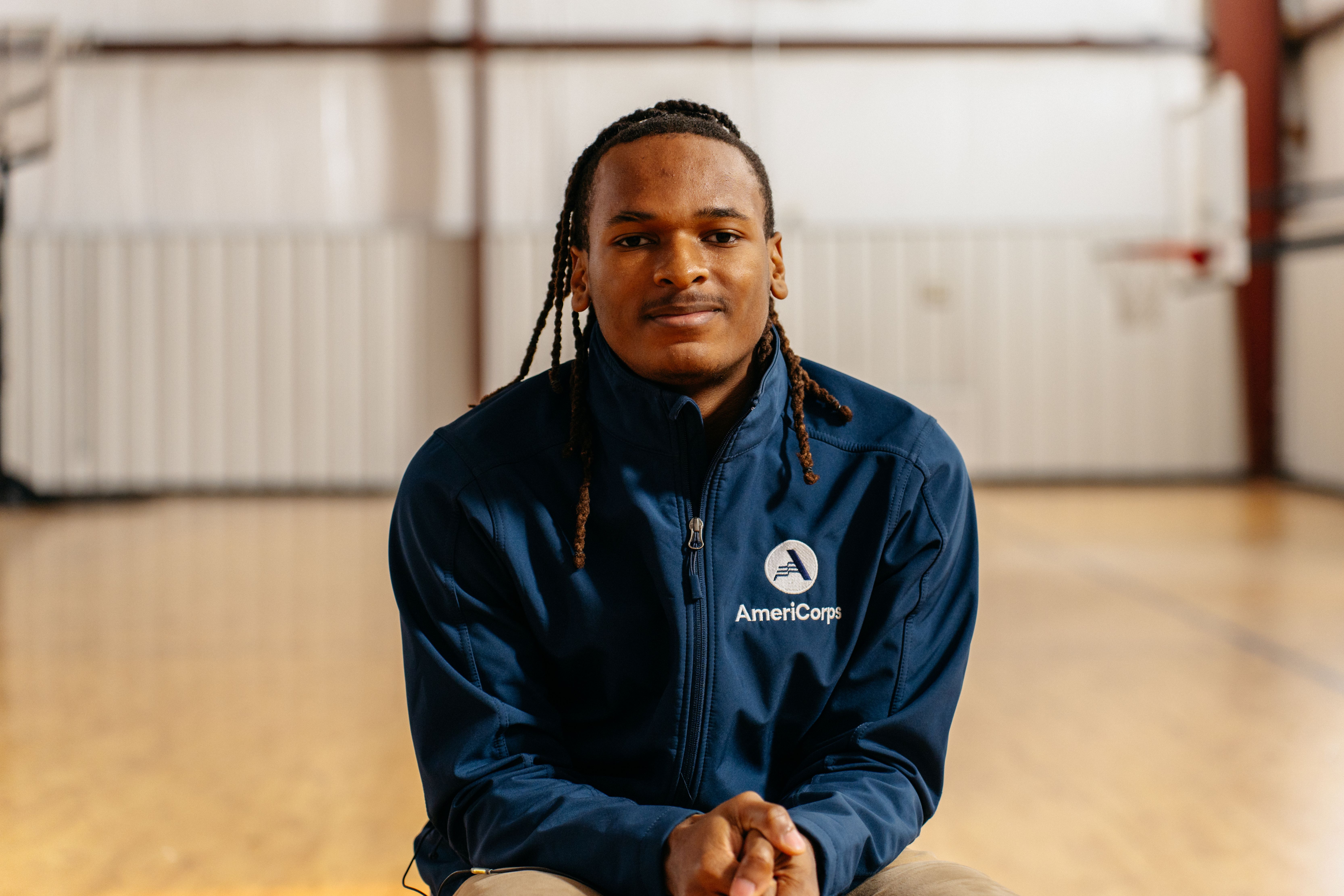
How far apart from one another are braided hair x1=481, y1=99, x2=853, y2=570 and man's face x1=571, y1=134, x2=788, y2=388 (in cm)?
2

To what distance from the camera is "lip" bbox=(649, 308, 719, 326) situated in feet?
3.81

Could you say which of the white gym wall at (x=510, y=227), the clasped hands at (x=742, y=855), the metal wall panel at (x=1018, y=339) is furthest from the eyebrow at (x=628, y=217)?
the metal wall panel at (x=1018, y=339)

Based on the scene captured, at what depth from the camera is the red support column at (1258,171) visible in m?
9.22

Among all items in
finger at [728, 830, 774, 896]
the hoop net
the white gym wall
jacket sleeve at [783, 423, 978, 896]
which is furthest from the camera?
the white gym wall

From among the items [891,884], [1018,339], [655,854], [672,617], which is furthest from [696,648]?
[1018,339]

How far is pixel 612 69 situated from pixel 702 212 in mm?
8364

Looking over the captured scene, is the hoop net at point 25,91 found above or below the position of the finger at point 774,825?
above

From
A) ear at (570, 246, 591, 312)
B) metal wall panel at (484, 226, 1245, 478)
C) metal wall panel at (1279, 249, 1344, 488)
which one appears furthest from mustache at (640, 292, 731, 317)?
metal wall panel at (1279, 249, 1344, 488)

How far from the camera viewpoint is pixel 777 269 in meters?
1.33

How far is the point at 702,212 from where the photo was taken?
1166mm

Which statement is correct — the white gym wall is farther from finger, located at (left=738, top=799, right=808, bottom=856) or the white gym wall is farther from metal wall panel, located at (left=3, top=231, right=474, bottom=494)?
finger, located at (left=738, top=799, right=808, bottom=856)

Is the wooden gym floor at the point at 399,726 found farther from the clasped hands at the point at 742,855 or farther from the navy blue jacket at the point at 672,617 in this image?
the clasped hands at the point at 742,855

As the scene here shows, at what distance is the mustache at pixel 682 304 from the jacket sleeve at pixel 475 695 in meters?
0.24

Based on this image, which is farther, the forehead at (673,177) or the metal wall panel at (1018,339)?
the metal wall panel at (1018,339)
